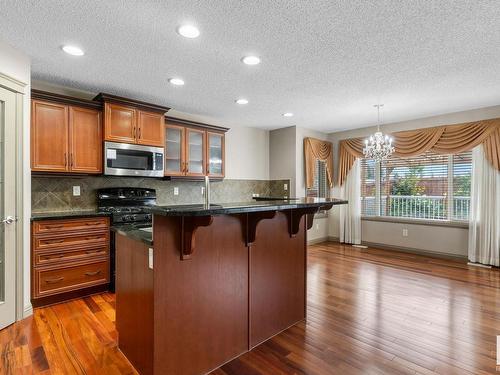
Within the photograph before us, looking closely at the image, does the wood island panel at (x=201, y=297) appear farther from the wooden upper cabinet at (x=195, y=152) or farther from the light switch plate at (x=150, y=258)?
the wooden upper cabinet at (x=195, y=152)

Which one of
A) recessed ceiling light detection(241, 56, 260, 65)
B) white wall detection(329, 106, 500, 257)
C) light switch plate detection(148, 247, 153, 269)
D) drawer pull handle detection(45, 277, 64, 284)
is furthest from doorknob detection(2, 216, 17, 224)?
white wall detection(329, 106, 500, 257)

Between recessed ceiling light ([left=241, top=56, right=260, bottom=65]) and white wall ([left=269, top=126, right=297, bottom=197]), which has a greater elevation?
recessed ceiling light ([left=241, top=56, right=260, bottom=65])

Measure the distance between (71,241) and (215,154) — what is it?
248cm

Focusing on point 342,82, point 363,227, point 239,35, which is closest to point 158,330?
point 239,35

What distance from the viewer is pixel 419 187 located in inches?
205

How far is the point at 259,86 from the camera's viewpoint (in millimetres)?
3441

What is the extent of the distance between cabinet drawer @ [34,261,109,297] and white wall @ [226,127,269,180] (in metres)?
2.77

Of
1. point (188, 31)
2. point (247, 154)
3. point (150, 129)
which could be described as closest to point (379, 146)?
point (247, 154)

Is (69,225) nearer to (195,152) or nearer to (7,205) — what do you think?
(7,205)

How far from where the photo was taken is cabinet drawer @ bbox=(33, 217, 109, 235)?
113 inches

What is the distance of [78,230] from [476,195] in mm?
5802

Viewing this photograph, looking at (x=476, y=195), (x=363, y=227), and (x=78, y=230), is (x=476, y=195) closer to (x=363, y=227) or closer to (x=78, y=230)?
(x=363, y=227)

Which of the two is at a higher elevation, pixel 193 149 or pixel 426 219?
pixel 193 149

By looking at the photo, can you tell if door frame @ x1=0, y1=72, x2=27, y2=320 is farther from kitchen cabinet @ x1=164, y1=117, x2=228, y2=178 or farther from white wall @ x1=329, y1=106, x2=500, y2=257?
white wall @ x1=329, y1=106, x2=500, y2=257
